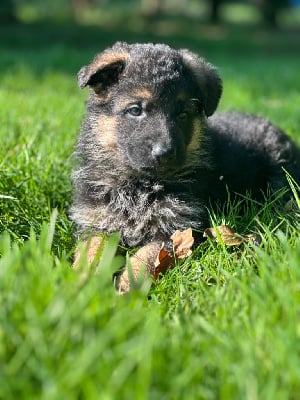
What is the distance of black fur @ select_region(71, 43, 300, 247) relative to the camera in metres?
3.66

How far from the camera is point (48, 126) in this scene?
208 inches

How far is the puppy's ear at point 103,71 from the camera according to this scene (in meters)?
3.79

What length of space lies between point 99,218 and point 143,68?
94cm

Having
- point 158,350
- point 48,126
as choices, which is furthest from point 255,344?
point 48,126

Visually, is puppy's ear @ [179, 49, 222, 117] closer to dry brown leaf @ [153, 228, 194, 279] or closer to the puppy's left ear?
the puppy's left ear

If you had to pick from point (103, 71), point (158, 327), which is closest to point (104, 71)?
point (103, 71)

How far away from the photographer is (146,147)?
3.58 m

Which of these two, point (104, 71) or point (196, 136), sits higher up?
point (104, 71)

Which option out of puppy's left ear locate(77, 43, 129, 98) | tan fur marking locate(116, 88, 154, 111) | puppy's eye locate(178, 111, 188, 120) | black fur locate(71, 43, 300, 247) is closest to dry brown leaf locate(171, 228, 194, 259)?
black fur locate(71, 43, 300, 247)

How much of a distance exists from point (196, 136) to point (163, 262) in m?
0.99

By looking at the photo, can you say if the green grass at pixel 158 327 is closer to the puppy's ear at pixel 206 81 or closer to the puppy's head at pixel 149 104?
the puppy's head at pixel 149 104

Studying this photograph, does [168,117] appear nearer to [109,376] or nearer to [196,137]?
[196,137]

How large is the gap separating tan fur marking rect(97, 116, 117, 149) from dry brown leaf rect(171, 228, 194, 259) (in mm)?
715

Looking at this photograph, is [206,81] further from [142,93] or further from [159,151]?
[159,151]
